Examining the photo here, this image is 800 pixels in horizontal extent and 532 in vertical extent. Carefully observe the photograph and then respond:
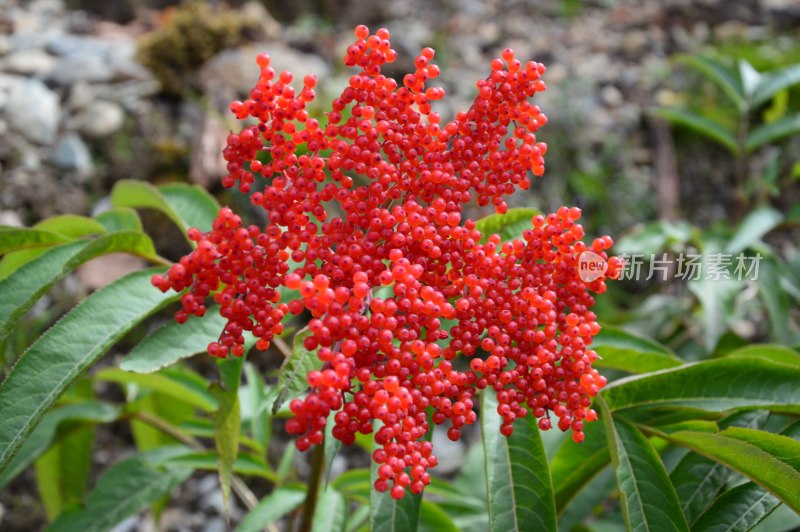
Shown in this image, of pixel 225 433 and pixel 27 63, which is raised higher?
pixel 27 63

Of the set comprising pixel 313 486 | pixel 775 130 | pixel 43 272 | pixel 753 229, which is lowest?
pixel 313 486

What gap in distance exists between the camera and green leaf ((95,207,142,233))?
4.82ft

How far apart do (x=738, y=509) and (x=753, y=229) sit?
1.55m

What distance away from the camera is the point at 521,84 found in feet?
3.88

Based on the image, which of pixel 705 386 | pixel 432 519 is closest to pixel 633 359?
pixel 705 386

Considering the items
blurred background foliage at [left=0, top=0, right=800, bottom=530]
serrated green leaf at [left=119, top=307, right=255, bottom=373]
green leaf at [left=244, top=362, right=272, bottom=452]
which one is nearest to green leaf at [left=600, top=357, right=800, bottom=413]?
serrated green leaf at [left=119, top=307, right=255, bottom=373]

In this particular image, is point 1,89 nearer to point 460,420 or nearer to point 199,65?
point 199,65

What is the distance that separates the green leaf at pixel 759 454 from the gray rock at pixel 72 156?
266 cm

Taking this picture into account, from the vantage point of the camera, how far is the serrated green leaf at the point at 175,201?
60.1 inches

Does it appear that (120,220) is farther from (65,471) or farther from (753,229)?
(753,229)

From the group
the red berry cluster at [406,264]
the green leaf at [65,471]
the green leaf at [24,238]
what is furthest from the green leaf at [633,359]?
the green leaf at [65,471]

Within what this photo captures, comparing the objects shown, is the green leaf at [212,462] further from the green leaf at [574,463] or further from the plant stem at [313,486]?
the green leaf at [574,463]

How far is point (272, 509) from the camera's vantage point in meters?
1.67

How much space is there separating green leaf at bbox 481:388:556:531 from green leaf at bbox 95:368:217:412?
0.74 meters
